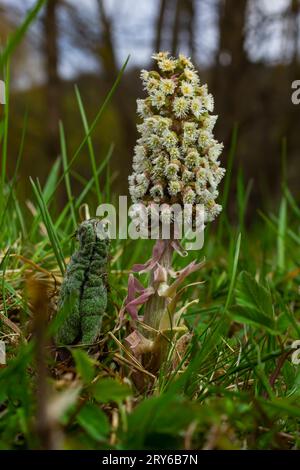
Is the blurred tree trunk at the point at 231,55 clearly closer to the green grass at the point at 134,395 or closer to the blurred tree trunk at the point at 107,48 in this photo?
the blurred tree trunk at the point at 107,48

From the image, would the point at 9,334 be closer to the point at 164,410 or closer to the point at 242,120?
the point at 164,410

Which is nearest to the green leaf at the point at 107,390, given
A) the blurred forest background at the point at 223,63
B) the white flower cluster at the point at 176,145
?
the white flower cluster at the point at 176,145

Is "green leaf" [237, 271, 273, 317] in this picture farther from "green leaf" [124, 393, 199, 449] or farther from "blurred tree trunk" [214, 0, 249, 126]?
"blurred tree trunk" [214, 0, 249, 126]

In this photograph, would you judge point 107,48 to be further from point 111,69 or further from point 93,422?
point 93,422

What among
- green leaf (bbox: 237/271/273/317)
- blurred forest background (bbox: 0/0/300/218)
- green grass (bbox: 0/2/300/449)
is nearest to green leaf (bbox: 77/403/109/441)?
green grass (bbox: 0/2/300/449)
